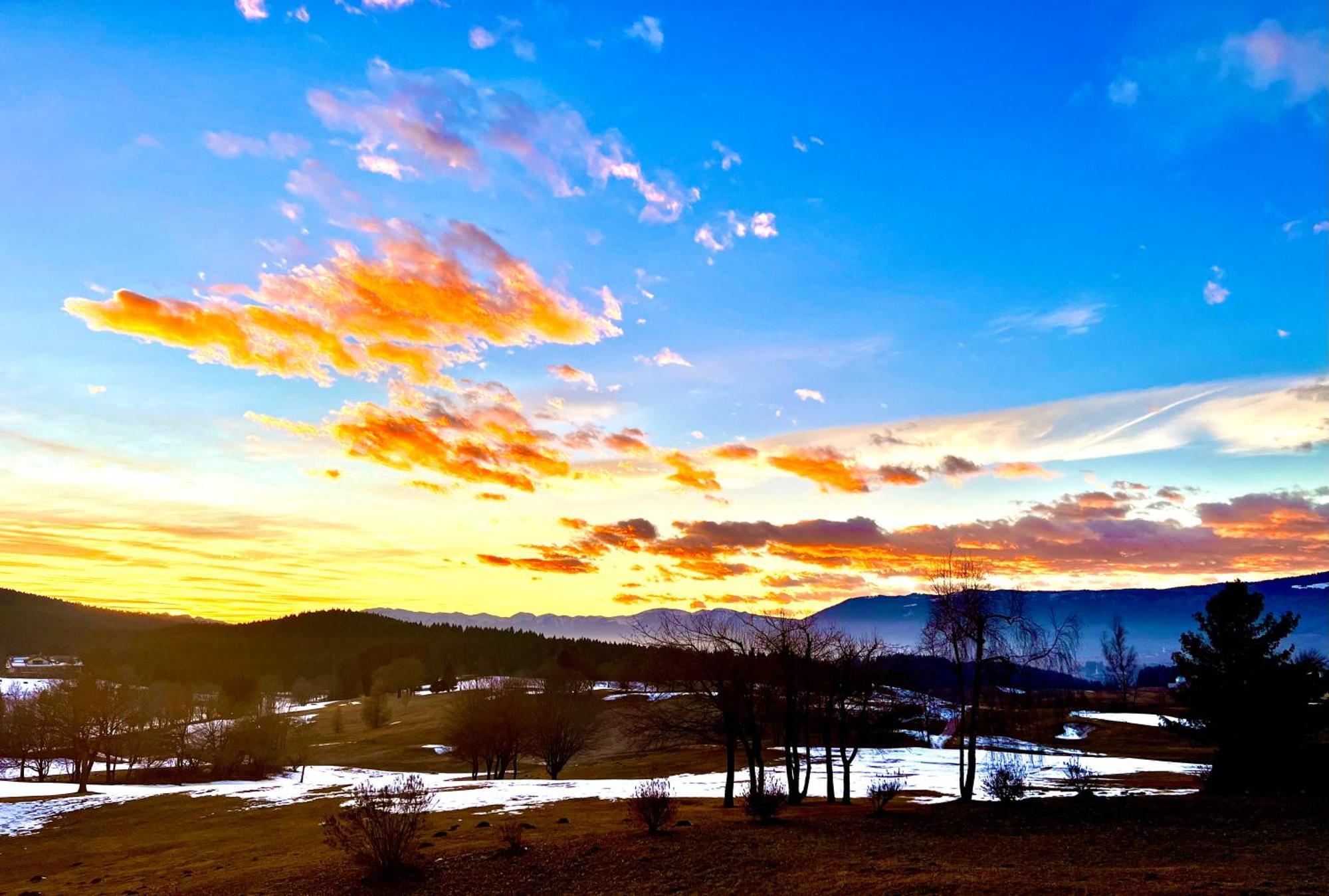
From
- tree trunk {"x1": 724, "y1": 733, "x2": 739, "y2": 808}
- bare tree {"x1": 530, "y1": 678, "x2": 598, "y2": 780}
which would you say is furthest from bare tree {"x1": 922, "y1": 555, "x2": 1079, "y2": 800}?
bare tree {"x1": 530, "y1": 678, "x2": 598, "y2": 780}

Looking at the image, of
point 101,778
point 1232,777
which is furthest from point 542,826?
point 101,778

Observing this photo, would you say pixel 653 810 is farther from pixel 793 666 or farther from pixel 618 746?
pixel 618 746

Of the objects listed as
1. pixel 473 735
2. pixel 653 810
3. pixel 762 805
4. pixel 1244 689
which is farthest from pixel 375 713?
pixel 1244 689

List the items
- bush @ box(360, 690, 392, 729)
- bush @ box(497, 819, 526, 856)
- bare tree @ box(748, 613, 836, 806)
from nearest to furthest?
bush @ box(497, 819, 526, 856) < bare tree @ box(748, 613, 836, 806) < bush @ box(360, 690, 392, 729)

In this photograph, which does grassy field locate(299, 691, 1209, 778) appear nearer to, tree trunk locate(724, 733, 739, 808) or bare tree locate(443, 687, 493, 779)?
bare tree locate(443, 687, 493, 779)

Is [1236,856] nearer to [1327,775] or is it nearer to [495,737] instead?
[1327,775]

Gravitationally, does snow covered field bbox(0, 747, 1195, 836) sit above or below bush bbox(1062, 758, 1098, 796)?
→ below

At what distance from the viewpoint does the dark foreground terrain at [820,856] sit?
58.7ft

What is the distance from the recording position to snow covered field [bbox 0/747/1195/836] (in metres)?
44.0

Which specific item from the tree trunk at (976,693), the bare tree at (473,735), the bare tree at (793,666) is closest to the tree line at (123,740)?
the bare tree at (473,735)

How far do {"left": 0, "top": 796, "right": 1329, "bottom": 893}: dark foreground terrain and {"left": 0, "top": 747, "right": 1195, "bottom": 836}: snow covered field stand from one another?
7922 mm

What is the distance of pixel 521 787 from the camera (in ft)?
170

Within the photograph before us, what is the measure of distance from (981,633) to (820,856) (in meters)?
11.2

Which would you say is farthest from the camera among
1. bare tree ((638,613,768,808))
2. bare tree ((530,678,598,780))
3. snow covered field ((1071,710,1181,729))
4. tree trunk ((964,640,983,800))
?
snow covered field ((1071,710,1181,729))
